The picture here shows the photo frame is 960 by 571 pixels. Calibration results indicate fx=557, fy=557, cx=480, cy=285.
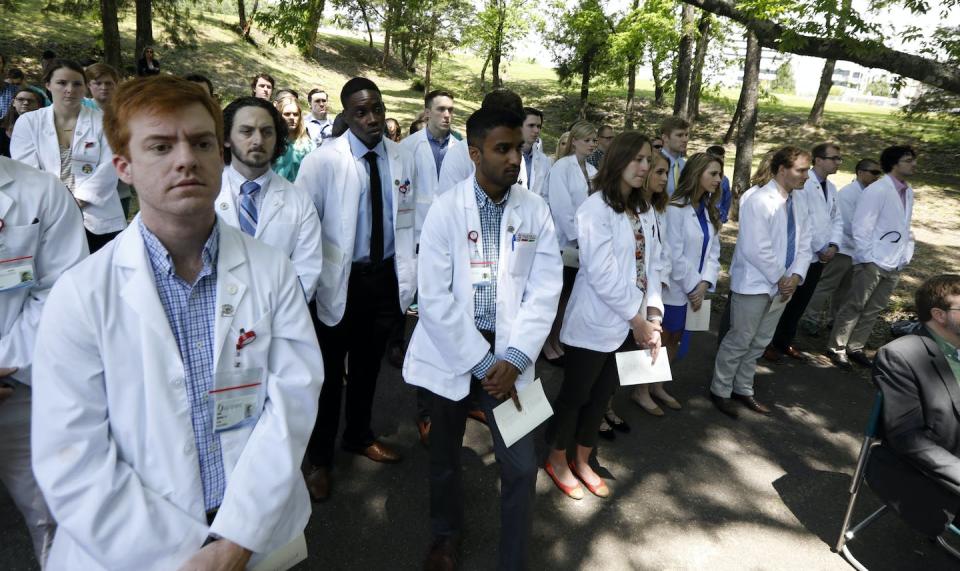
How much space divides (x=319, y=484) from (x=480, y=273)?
1.84 m

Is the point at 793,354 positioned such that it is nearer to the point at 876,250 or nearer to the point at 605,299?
the point at 876,250

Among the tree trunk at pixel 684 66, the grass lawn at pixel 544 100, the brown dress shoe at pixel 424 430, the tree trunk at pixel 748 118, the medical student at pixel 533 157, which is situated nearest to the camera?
the brown dress shoe at pixel 424 430

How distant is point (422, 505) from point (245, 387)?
216cm

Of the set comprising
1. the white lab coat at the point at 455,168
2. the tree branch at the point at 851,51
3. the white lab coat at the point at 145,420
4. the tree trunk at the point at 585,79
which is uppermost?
the tree trunk at the point at 585,79

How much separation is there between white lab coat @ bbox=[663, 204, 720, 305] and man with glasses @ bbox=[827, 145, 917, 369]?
2.76 meters

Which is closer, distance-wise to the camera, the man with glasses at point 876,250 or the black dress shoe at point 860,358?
the man with glasses at point 876,250

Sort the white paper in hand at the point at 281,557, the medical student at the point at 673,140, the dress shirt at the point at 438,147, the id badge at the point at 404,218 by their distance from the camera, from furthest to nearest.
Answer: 1. the medical student at the point at 673,140
2. the dress shirt at the point at 438,147
3. the id badge at the point at 404,218
4. the white paper in hand at the point at 281,557

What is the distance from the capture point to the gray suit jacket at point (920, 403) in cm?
305

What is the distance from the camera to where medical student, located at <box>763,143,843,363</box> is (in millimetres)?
5617

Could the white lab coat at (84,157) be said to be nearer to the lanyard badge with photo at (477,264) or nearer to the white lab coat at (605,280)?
the lanyard badge with photo at (477,264)

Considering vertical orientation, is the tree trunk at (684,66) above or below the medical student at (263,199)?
above

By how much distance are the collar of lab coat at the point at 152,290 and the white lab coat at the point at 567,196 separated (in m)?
4.40

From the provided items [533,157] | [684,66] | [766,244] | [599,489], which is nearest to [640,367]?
[599,489]

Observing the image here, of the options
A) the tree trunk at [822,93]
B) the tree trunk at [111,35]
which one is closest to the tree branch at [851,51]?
the tree trunk at [111,35]
